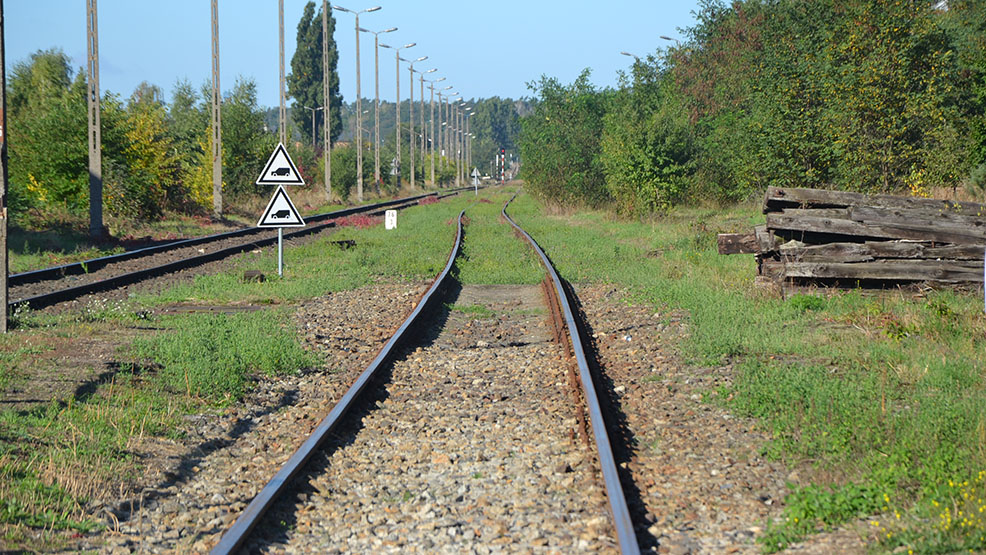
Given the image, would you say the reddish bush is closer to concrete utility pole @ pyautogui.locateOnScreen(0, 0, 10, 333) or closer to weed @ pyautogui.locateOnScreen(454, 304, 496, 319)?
weed @ pyautogui.locateOnScreen(454, 304, 496, 319)

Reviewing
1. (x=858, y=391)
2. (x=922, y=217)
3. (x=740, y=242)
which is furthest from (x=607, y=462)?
(x=740, y=242)

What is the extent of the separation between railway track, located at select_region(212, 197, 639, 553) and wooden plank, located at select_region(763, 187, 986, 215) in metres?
4.59

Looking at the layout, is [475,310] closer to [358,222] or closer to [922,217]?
[922,217]

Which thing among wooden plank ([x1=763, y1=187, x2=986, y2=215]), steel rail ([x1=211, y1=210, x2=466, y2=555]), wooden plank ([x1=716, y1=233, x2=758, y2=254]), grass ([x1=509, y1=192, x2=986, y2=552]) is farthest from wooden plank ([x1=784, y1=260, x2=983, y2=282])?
steel rail ([x1=211, y1=210, x2=466, y2=555])

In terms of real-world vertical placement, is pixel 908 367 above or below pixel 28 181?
below

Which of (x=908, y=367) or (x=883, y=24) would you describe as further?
(x=883, y=24)

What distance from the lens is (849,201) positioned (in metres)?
12.0

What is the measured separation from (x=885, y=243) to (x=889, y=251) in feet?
0.39

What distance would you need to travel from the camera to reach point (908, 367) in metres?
8.12

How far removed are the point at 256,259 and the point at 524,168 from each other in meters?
33.8

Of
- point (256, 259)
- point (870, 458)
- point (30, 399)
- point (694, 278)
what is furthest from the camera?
point (256, 259)

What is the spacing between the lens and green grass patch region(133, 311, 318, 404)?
807cm

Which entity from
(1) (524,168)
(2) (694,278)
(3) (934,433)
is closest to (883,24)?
(2) (694,278)

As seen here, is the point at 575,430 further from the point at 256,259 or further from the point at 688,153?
the point at 688,153
